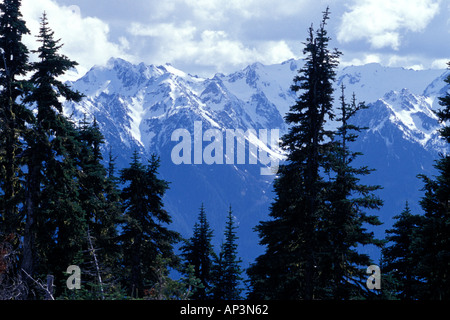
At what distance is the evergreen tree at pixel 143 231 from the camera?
23.0m

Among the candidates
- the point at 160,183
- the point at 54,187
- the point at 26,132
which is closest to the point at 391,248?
the point at 160,183

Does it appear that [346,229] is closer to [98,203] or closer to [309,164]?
[309,164]

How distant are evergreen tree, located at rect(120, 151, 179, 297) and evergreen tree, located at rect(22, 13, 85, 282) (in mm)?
3957

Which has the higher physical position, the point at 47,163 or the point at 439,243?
the point at 47,163

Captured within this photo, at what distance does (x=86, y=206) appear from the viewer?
23500mm

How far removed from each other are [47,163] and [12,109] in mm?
3142

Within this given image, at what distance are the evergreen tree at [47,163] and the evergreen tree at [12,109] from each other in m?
0.57

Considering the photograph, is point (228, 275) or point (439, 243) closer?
point (439, 243)

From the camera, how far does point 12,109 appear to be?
62.5ft

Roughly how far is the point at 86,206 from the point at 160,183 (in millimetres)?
4395

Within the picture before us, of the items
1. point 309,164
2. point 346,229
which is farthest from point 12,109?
point 346,229

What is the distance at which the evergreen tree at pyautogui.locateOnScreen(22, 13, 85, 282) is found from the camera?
725 inches

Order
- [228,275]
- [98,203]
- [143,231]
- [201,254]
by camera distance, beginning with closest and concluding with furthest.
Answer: [143,231]
[98,203]
[228,275]
[201,254]
